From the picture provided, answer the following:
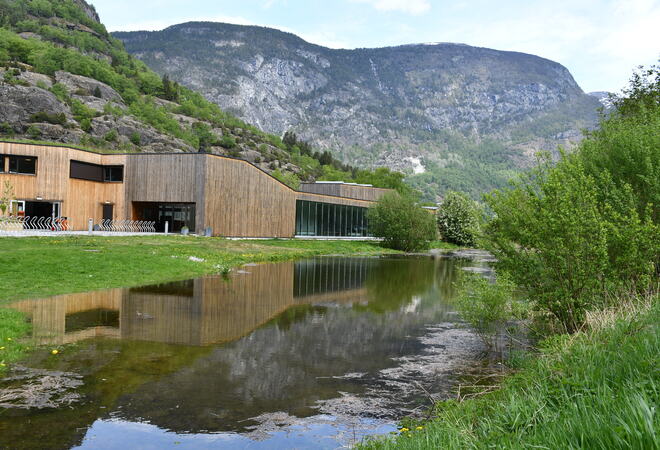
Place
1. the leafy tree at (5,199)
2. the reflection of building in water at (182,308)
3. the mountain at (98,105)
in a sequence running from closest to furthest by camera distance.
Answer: the reflection of building in water at (182,308), the leafy tree at (5,199), the mountain at (98,105)

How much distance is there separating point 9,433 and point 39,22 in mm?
177720

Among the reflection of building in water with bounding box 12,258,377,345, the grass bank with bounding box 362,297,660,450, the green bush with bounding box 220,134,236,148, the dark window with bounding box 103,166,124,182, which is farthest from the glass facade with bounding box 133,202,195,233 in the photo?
the green bush with bounding box 220,134,236,148

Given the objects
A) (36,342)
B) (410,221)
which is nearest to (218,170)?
(410,221)

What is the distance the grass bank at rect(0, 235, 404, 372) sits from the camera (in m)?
14.9

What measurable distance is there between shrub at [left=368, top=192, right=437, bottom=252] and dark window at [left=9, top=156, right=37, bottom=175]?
29708mm

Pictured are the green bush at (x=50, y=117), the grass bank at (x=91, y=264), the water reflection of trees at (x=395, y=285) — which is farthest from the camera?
the green bush at (x=50, y=117)

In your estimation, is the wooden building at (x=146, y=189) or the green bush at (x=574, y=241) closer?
the green bush at (x=574, y=241)

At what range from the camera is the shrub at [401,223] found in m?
51.4

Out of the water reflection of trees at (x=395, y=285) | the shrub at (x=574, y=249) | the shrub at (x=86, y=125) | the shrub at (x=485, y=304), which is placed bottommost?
the water reflection of trees at (x=395, y=285)

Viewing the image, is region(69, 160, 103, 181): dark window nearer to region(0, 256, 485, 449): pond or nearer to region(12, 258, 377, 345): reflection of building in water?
region(12, 258, 377, 345): reflection of building in water

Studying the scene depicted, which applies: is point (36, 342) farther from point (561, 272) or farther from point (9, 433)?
point (561, 272)

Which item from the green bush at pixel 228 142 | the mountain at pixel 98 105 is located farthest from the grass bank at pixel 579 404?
the green bush at pixel 228 142

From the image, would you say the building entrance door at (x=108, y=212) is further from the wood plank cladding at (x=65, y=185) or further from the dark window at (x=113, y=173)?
the dark window at (x=113, y=173)

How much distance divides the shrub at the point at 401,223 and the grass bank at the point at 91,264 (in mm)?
17779
